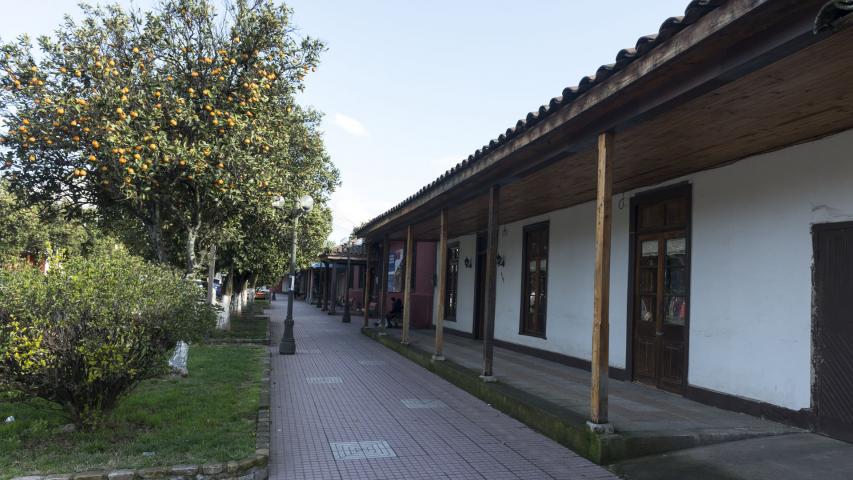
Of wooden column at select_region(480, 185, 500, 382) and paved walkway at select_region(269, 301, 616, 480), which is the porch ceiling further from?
paved walkway at select_region(269, 301, 616, 480)

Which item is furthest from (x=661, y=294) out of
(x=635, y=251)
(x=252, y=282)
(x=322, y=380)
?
(x=252, y=282)

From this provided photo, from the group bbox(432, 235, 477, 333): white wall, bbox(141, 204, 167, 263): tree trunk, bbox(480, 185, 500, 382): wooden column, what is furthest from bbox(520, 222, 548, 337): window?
bbox(141, 204, 167, 263): tree trunk

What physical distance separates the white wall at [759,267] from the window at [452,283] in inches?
302

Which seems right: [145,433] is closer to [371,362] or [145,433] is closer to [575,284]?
[371,362]

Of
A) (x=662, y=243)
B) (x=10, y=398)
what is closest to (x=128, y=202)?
(x=10, y=398)

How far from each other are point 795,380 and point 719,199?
2.22 meters

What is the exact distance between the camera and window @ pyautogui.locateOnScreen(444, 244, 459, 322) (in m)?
15.9

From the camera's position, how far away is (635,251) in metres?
8.23

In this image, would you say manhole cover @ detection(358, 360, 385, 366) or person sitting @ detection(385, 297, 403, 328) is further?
person sitting @ detection(385, 297, 403, 328)

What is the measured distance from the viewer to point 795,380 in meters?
5.51

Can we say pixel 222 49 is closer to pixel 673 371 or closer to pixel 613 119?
pixel 613 119

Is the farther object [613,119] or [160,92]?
[160,92]

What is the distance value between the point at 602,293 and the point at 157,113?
245 inches

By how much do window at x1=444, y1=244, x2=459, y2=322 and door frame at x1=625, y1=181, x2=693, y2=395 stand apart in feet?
25.4
